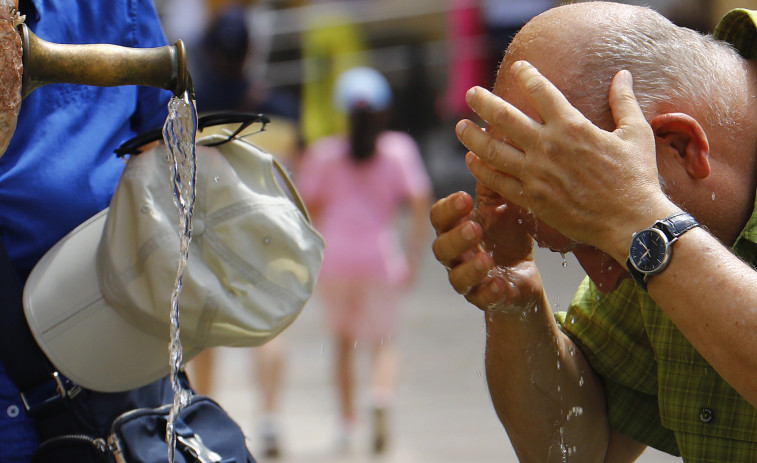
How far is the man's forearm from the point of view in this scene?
2018mm

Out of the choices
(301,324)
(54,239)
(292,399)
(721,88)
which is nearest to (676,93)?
(721,88)

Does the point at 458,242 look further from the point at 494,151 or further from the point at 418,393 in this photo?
the point at 418,393

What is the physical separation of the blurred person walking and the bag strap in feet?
11.6

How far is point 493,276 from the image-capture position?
198 centimetres

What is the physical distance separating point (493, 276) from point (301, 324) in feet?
19.3

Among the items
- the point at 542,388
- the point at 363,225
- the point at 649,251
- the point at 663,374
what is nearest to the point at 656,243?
the point at 649,251

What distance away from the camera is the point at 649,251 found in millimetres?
1537

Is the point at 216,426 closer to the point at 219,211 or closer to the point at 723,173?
the point at 219,211

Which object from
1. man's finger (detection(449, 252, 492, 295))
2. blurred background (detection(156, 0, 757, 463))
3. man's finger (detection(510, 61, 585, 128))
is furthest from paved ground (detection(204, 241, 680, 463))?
man's finger (detection(510, 61, 585, 128))

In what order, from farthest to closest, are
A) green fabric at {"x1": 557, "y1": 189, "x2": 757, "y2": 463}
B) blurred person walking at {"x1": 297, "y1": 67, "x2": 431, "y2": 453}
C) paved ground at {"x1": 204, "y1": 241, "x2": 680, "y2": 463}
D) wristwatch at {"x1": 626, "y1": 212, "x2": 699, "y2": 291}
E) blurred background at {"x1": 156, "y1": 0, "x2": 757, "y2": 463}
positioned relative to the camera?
blurred person walking at {"x1": 297, "y1": 67, "x2": 431, "y2": 453} → blurred background at {"x1": 156, "y1": 0, "x2": 757, "y2": 463} → paved ground at {"x1": 204, "y1": 241, "x2": 680, "y2": 463} → green fabric at {"x1": 557, "y1": 189, "x2": 757, "y2": 463} → wristwatch at {"x1": 626, "y1": 212, "x2": 699, "y2": 291}

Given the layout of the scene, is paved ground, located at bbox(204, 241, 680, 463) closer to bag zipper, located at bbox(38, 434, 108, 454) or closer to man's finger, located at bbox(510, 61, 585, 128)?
bag zipper, located at bbox(38, 434, 108, 454)

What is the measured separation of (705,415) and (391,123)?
31.4ft

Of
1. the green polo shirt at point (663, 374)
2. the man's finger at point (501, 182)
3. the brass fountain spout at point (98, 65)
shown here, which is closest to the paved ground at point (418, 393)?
the green polo shirt at point (663, 374)

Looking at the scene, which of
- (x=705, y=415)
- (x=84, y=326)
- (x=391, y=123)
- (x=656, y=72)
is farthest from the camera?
(x=391, y=123)
